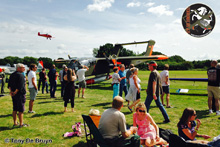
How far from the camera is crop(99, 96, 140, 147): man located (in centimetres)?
282

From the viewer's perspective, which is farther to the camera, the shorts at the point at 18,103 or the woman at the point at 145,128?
the shorts at the point at 18,103

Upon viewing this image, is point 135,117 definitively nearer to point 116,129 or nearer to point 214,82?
point 116,129

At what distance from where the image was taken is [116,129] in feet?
9.44

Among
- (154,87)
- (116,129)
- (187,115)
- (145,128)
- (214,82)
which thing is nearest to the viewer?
(116,129)

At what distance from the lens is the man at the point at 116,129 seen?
2.82m

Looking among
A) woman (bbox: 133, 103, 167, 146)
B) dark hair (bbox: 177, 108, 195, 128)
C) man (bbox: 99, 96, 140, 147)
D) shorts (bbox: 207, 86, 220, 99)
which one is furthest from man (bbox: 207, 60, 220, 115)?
man (bbox: 99, 96, 140, 147)

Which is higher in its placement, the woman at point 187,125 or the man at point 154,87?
the man at point 154,87

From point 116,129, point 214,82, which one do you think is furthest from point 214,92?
point 116,129

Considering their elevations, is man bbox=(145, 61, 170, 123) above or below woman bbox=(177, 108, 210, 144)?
above

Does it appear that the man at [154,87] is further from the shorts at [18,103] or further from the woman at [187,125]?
the shorts at [18,103]

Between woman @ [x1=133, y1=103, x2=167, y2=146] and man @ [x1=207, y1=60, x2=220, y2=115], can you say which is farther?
man @ [x1=207, y1=60, x2=220, y2=115]

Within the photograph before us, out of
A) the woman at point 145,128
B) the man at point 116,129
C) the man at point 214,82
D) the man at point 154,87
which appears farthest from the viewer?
the man at point 214,82

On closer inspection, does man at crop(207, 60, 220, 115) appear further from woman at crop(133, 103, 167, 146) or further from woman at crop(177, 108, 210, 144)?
woman at crop(133, 103, 167, 146)

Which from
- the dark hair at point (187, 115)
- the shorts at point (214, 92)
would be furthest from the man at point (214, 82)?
the dark hair at point (187, 115)
